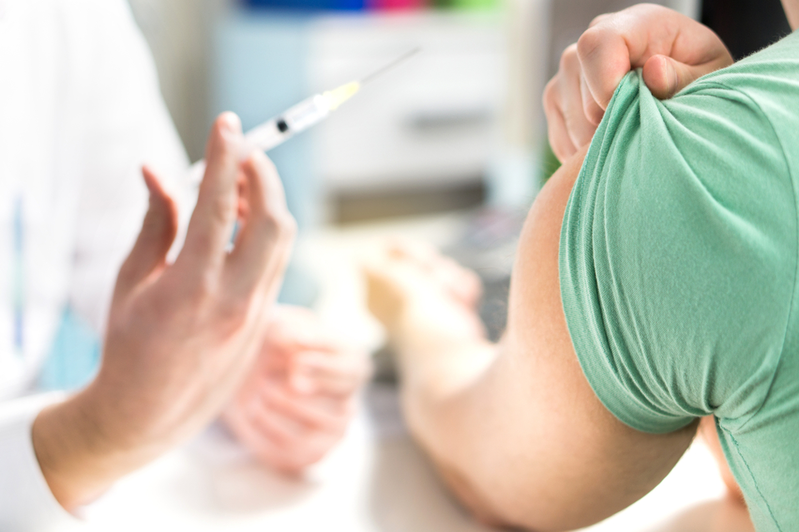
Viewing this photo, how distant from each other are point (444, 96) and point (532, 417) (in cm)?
131

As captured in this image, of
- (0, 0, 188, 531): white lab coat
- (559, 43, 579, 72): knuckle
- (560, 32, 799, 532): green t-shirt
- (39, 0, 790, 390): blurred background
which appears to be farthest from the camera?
(39, 0, 790, 390): blurred background

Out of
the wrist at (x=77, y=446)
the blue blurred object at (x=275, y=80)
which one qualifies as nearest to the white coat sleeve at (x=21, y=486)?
the wrist at (x=77, y=446)

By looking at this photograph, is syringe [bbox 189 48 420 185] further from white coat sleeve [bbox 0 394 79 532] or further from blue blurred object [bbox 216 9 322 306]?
blue blurred object [bbox 216 9 322 306]

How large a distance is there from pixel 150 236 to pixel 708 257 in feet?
1.02

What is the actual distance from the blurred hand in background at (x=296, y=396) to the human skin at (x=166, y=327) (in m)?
0.12

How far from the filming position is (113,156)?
22.8 inches

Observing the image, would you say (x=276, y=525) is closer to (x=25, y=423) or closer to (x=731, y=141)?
(x=25, y=423)

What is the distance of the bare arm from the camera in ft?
1.03

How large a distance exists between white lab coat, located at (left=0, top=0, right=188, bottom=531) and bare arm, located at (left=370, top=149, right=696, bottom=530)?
27 cm

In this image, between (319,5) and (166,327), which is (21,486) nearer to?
(166,327)

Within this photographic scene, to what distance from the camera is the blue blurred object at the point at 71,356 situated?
0.57 m

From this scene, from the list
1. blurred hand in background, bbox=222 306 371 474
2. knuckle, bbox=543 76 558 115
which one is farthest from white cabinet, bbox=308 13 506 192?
knuckle, bbox=543 76 558 115

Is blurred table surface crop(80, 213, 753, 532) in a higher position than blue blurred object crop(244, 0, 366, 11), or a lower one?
lower

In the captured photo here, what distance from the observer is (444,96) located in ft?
5.11
